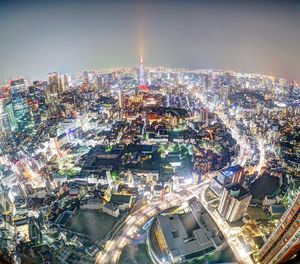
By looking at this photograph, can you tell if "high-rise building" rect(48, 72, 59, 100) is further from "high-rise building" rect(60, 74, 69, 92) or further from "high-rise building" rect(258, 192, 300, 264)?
"high-rise building" rect(258, 192, 300, 264)

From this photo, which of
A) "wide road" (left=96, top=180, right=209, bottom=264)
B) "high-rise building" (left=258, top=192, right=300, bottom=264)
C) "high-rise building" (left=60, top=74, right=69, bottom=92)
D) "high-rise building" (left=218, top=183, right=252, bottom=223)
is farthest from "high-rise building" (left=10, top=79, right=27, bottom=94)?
"high-rise building" (left=258, top=192, right=300, bottom=264)

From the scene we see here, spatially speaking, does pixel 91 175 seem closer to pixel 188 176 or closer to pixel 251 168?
pixel 188 176

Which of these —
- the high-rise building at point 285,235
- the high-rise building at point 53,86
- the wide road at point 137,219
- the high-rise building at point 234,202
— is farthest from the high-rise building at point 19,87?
the high-rise building at point 285,235

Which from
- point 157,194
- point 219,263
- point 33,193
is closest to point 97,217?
point 157,194

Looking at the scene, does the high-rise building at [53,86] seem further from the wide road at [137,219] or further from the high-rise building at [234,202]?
the high-rise building at [234,202]

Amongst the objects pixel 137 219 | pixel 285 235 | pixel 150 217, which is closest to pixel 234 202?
pixel 285 235

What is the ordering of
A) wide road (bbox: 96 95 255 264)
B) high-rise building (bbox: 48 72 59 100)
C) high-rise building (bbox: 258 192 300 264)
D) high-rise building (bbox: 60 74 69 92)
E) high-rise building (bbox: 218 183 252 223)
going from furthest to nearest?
high-rise building (bbox: 60 74 69 92)
high-rise building (bbox: 48 72 59 100)
high-rise building (bbox: 218 183 252 223)
wide road (bbox: 96 95 255 264)
high-rise building (bbox: 258 192 300 264)
